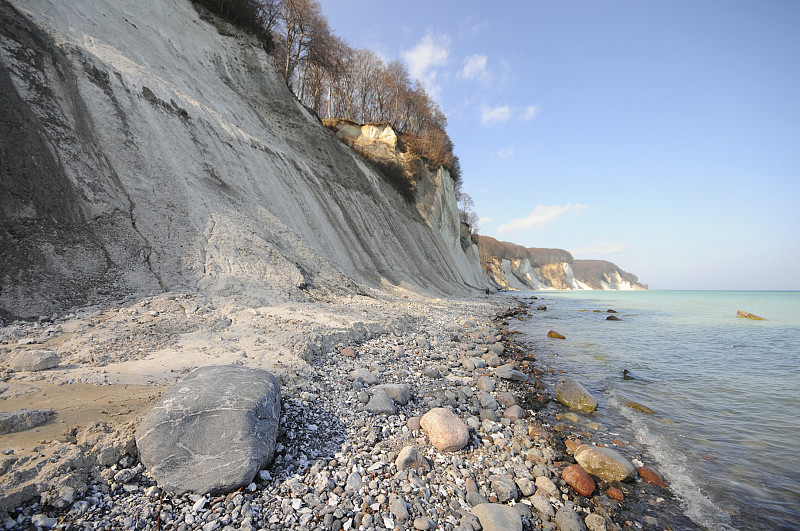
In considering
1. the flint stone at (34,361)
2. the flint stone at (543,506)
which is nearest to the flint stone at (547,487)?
the flint stone at (543,506)

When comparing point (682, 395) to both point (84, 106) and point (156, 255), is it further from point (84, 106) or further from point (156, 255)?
point (84, 106)

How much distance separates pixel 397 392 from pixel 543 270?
11222 cm

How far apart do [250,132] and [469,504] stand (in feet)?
49.6

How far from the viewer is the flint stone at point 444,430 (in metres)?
3.65

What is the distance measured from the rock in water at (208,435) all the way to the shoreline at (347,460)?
0.12 meters

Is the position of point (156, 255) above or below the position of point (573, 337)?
above

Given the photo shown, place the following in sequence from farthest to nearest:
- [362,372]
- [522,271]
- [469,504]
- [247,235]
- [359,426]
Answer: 1. [522,271]
2. [247,235]
3. [362,372]
4. [359,426]
5. [469,504]

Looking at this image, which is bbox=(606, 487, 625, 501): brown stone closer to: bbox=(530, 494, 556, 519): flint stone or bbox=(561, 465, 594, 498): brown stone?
bbox=(561, 465, 594, 498): brown stone

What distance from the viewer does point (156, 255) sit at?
703cm

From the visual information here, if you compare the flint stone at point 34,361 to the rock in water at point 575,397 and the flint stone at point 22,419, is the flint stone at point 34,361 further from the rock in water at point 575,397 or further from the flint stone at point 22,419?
the rock in water at point 575,397

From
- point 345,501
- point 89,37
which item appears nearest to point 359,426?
point 345,501

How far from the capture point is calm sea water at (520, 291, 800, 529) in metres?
3.52

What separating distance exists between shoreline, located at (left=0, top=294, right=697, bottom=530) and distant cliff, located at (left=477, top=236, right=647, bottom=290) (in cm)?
6047

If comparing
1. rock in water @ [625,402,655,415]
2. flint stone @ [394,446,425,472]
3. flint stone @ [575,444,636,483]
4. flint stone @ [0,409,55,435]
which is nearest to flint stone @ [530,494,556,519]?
flint stone @ [575,444,636,483]
